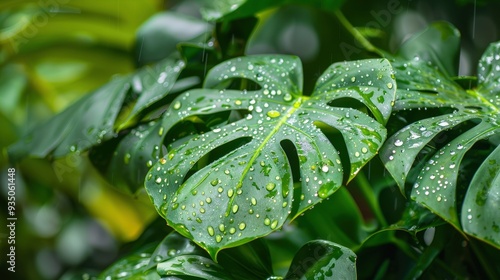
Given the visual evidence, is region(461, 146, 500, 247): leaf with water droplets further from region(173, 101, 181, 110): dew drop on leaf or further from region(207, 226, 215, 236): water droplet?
region(173, 101, 181, 110): dew drop on leaf

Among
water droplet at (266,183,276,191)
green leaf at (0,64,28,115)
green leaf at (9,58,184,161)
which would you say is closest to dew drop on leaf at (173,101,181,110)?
green leaf at (9,58,184,161)

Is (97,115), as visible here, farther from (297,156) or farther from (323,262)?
(323,262)

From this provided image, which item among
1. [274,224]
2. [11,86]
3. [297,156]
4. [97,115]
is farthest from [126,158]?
[11,86]

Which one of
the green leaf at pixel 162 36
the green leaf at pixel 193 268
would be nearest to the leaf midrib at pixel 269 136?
the green leaf at pixel 193 268

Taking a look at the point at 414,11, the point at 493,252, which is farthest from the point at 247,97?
the point at 414,11

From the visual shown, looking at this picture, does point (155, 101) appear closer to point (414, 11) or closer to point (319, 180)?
point (319, 180)
